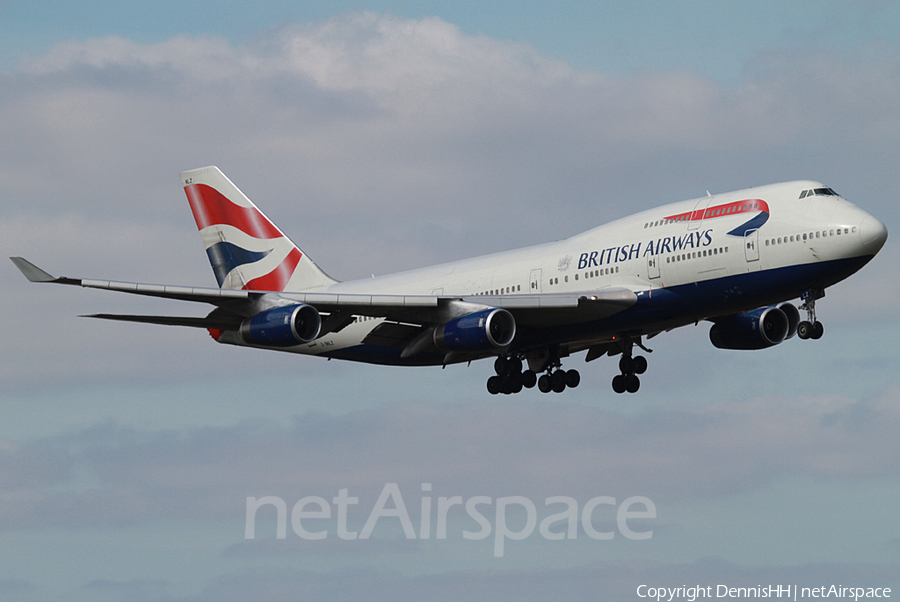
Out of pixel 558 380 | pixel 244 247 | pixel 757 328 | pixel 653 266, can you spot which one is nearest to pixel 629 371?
pixel 558 380

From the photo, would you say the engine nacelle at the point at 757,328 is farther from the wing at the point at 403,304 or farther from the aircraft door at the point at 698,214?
the wing at the point at 403,304

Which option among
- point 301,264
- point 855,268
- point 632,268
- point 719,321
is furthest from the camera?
point 301,264

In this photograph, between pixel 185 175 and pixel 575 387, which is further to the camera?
pixel 185 175

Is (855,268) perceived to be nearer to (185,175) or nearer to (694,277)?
(694,277)

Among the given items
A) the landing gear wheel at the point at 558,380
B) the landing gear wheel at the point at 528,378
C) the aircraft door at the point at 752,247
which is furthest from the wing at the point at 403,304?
the landing gear wheel at the point at 558,380

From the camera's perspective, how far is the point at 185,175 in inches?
2323

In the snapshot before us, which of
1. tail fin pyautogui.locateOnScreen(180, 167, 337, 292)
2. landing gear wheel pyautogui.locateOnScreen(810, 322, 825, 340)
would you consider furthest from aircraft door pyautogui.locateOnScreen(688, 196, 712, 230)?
tail fin pyautogui.locateOnScreen(180, 167, 337, 292)

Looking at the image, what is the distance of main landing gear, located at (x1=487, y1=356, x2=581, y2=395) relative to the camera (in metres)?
48.8

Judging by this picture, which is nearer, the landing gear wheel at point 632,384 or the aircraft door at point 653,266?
the aircraft door at point 653,266

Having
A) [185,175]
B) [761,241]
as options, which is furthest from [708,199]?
[185,175]

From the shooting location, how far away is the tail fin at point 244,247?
2219 inches

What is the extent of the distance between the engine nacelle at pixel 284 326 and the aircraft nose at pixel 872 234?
18.2 m

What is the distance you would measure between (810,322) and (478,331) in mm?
10923

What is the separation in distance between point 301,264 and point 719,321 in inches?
736
